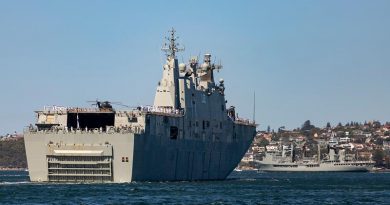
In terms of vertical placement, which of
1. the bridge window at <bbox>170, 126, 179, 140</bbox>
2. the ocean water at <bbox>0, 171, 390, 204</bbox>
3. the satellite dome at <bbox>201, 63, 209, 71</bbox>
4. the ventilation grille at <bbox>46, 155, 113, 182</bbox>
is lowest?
the ocean water at <bbox>0, 171, 390, 204</bbox>

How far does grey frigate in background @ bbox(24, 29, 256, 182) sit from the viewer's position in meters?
88.5

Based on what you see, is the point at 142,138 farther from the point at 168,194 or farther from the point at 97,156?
the point at 168,194

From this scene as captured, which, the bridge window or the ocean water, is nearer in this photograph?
the ocean water

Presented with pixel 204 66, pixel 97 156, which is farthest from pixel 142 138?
pixel 204 66

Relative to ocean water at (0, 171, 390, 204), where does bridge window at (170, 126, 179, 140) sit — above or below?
above

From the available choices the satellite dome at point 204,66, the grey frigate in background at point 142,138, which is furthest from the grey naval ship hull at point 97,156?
the satellite dome at point 204,66

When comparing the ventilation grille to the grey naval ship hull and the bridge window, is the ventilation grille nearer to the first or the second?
the grey naval ship hull

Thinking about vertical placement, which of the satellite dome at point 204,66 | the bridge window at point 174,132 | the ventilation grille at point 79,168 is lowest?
the ventilation grille at point 79,168

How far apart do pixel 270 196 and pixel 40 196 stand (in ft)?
58.6

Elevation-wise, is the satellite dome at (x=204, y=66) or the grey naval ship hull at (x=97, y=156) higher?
the satellite dome at (x=204, y=66)

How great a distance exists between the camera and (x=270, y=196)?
80.9 m

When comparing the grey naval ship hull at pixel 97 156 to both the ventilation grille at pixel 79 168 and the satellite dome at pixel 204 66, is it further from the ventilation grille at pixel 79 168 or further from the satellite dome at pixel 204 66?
the satellite dome at pixel 204 66

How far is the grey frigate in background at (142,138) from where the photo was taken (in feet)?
290

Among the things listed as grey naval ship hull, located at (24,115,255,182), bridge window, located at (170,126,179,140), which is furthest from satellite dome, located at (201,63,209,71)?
grey naval ship hull, located at (24,115,255,182)
